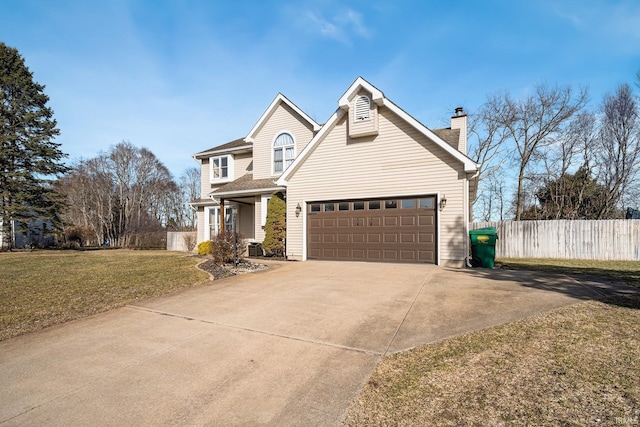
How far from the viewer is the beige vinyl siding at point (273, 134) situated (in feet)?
50.4

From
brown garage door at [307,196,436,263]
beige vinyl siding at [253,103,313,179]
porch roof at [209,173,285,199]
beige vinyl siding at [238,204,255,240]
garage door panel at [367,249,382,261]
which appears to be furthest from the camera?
beige vinyl siding at [238,204,255,240]

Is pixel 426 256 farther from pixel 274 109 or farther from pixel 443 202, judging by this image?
pixel 274 109

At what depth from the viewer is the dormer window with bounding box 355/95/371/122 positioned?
11438mm

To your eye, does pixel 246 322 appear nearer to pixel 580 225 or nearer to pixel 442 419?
pixel 442 419

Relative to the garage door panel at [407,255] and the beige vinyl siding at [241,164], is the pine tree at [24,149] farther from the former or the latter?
the garage door panel at [407,255]

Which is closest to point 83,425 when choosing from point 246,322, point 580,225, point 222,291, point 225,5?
point 246,322

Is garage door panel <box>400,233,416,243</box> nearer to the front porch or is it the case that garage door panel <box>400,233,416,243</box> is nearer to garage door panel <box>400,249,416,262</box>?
garage door panel <box>400,249,416,262</box>

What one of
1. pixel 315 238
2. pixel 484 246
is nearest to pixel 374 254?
pixel 315 238

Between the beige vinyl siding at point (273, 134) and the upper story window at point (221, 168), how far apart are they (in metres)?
2.10

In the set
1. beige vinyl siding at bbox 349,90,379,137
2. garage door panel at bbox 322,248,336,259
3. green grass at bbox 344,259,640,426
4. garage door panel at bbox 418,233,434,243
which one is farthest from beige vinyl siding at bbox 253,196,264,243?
green grass at bbox 344,259,640,426

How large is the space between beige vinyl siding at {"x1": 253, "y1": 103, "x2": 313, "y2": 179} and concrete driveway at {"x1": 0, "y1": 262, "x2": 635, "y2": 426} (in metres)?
9.86

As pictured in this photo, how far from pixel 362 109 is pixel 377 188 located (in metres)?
3.20

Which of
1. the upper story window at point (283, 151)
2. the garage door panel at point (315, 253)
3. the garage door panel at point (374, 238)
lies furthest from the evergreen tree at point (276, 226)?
the garage door panel at point (374, 238)

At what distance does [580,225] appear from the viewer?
14539mm
